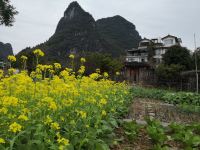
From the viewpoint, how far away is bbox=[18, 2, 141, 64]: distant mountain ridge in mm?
93562

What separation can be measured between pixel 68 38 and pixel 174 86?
255 feet

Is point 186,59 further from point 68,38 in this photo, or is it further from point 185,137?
point 68,38

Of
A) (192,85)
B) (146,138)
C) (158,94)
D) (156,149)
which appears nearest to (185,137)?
(146,138)

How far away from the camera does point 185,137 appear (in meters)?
6.04

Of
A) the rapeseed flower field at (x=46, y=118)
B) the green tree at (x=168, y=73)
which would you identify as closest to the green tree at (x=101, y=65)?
the green tree at (x=168, y=73)

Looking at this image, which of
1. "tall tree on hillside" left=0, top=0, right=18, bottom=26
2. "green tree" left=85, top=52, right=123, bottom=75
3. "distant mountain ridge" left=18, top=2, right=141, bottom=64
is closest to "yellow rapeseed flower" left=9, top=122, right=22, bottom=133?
"tall tree on hillside" left=0, top=0, right=18, bottom=26

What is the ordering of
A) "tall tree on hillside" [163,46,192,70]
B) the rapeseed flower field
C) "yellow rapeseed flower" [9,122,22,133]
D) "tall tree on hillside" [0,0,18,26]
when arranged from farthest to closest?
"tall tree on hillside" [163,46,192,70] → "tall tree on hillside" [0,0,18,26] → the rapeseed flower field → "yellow rapeseed flower" [9,122,22,133]

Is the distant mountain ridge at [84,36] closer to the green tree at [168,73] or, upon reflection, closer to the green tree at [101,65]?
the green tree at [101,65]

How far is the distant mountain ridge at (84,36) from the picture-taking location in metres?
93.6

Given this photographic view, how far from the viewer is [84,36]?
10825cm

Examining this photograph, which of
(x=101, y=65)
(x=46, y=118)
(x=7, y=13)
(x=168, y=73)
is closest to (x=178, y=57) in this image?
(x=101, y=65)

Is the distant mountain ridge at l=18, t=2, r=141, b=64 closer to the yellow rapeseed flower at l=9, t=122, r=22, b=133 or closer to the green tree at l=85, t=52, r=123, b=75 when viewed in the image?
the green tree at l=85, t=52, r=123, b=75

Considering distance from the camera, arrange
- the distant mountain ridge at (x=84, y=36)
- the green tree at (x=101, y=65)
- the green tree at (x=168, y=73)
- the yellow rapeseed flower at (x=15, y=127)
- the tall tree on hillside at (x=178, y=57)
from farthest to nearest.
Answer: the distant mountain ridge at (x=84, y=36) < the tall tree on hillside at (x=178, y=57) < the green tree at (x=101, y=65) < the green tree at (x=168, y=73) < the yellow rapeseed flower at (x=15, y=127)

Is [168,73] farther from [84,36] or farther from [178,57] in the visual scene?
[84,36]
